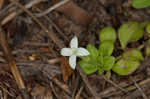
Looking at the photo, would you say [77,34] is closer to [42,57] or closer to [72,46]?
Answer: [72,46]

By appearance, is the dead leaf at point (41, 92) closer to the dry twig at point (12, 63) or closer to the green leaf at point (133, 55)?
the dry twig at point (12, 63)

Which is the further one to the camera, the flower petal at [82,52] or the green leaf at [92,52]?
the green leaf at [92,52]

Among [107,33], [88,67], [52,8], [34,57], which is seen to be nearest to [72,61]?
[88,67]

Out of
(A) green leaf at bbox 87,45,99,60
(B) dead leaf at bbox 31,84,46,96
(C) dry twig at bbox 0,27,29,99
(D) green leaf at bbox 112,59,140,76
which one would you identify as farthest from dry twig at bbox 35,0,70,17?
(D) green leaf at bbox 112,59,140,76

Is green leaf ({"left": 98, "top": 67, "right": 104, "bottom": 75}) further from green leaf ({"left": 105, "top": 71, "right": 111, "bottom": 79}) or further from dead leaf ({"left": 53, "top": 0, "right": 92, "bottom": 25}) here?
dead leaf ({"left": 53, "top": 0, "right": 92, "bottom": 25})

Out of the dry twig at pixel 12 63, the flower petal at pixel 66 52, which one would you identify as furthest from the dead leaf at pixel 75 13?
the dry twig at pixel 12 63

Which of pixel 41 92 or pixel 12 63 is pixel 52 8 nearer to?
pixel 12 63
